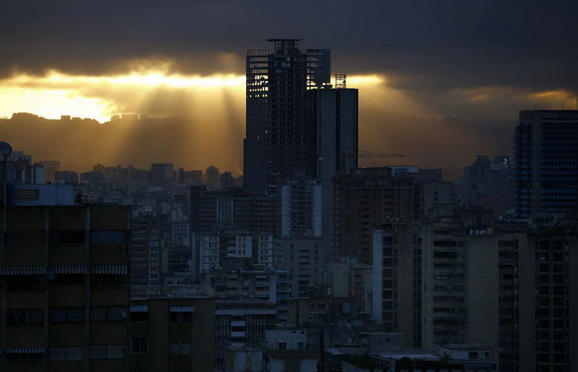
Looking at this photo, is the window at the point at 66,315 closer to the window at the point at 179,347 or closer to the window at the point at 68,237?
the window at the point at 68,237

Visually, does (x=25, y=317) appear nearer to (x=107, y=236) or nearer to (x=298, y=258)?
(x=107, y=236)

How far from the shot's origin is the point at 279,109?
4705 inches

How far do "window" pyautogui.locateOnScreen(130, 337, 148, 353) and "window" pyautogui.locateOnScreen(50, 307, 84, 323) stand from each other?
44.7 inches

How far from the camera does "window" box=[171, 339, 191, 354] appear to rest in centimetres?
1293

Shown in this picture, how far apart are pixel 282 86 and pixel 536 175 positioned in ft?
100

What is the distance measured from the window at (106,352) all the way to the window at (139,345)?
106 cm

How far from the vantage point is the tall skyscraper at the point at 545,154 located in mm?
93500

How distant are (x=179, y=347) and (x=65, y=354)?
1.64 m

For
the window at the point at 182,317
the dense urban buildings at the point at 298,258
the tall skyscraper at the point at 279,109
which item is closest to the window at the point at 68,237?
the dense urban buildings at the point at 298,258

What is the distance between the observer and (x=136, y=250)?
6378 centimetres

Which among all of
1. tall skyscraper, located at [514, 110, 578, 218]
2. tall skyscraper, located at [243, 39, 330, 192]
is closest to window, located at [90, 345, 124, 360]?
tall skyscraper, located at [514, 110, 578, 218]

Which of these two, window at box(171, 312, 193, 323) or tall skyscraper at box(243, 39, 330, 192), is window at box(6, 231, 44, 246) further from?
tall skyscraper at box(243, 39, 330, 192)

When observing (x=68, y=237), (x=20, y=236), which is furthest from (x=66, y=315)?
(x=20, y=236)

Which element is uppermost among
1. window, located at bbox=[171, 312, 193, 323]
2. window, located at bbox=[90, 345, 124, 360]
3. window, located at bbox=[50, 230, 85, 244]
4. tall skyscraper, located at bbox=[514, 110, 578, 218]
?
tall skyscraper, located at bbox=[514, 110, 578, 218]
